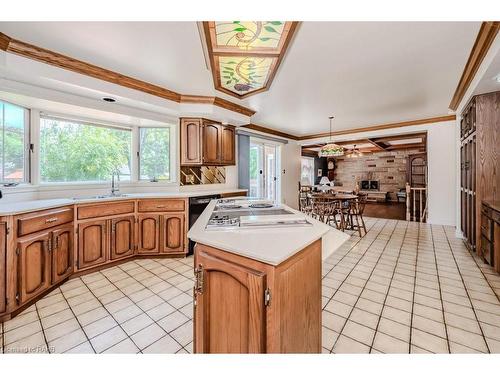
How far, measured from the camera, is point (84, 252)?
8.11ft

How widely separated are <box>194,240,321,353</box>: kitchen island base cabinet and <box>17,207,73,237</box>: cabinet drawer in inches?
69.0

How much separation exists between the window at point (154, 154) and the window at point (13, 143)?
4.33 feet

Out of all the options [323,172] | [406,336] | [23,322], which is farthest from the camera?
[323,172]

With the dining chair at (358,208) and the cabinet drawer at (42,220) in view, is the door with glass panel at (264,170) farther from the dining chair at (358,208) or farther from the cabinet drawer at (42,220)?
the cabinet drawer at (42,220)

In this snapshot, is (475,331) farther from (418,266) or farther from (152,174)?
(152,174)

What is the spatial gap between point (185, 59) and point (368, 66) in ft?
6.54

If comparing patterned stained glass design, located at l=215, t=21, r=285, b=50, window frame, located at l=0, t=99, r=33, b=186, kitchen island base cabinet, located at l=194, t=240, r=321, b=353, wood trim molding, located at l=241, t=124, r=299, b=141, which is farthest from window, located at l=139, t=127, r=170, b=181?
kitchen island base cabinet, located at l=194, t=240, r=321, b=353

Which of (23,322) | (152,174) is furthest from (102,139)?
(23,322)

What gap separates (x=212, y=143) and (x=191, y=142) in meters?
0.36

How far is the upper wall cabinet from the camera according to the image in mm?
3514

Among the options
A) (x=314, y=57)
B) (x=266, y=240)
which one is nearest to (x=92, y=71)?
(x=314, y=57)

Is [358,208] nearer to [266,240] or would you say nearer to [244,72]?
[244,72]

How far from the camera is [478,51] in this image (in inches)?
83.4

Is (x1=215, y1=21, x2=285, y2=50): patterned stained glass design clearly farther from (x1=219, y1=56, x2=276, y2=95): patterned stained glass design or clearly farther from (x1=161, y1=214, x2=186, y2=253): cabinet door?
(x1=161, y1=214, x2=186, y2=253): cabinet door
